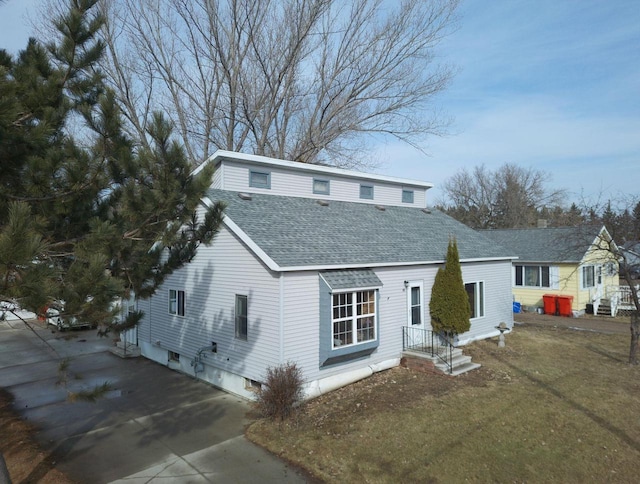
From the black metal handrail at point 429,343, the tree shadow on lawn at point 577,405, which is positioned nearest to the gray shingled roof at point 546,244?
the tree shadow on lawn at point 577,405

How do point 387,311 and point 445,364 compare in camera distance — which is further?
point 387,311

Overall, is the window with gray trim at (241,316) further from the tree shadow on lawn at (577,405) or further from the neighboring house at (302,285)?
the tree shadow on lawn at (577,405)

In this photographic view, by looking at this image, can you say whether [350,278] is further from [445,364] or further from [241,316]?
[445,364]

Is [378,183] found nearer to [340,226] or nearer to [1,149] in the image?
[340,226]

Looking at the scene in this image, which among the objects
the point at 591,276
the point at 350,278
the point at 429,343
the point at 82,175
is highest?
the point at 82,175

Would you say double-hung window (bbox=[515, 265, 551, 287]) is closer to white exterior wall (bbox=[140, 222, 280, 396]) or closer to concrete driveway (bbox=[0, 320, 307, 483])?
white exterior wall (bbox=[140, 222, 280, 396])

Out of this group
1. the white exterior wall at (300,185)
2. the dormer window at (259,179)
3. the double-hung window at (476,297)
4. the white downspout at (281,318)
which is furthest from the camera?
the double-hung window at (476,297)

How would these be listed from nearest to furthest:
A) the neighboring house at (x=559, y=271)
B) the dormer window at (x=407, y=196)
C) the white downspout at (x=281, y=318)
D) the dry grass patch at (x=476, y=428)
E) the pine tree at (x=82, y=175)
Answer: the pine tree at (x=82, y=175) < the dry grass patch at (x=476, y=428) < the white downspout at (x=281, y=318) < the dormer window at (x=407, y=196) < the neighboring house at (x=559, y=271)

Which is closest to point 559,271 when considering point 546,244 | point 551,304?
point 551,304

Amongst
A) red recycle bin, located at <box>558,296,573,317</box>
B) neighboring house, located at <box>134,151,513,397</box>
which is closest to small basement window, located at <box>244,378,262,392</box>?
neighboring house, located at <box>134,151,513,397</box>
